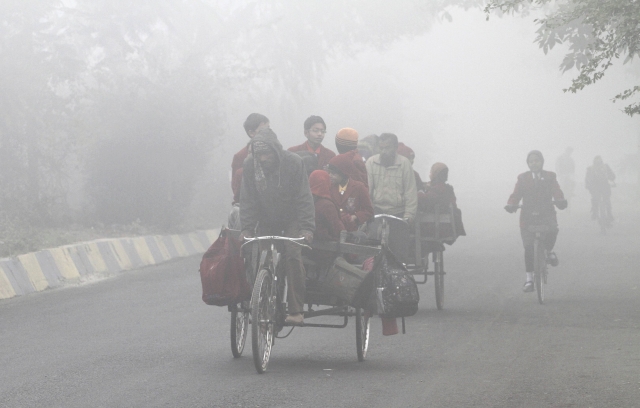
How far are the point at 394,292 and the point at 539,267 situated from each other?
5.37 m

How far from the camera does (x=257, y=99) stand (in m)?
33.1

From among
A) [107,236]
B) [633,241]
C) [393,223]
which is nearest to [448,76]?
[633,241]

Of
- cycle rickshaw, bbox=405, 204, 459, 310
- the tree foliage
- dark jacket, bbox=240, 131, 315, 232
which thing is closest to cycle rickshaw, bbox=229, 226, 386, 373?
dark jacket, bbox=240, 131, 315, 232

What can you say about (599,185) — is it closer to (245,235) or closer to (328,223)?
(328,223)

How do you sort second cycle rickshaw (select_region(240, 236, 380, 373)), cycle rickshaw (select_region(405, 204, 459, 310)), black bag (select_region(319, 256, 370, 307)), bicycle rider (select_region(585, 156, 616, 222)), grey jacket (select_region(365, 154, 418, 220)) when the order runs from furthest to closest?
bicycle rider (select_region(585, 156, 616, 222)), cycle rickshaw (select_region(405, 204, 459, 310)), grey jacket (select_region(365, 154, 418, 220)), black bag (select_region(319, 256, 370, 307)), second cycle rickshaw (select_region(240, 236, 380, 373))

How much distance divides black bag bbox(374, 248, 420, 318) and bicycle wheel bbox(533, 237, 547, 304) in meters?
4.98

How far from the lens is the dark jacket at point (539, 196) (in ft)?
43.8

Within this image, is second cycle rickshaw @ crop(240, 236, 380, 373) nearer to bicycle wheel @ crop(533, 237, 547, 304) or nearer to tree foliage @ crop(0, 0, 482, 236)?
bicycle wheel @ crop(533, 237, 547, 304)

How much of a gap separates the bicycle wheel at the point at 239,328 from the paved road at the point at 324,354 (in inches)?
4.4

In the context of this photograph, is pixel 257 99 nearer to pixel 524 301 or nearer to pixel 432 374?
pixel 524 301

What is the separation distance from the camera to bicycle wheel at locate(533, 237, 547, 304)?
41.9 feet

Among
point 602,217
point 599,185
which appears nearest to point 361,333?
point 602,217

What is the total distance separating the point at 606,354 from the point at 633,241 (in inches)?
623

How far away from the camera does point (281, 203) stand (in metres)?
7.98
